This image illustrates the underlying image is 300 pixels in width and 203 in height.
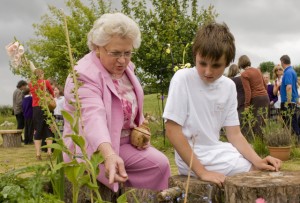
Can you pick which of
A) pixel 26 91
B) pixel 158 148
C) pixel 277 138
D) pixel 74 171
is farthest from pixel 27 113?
pixel 74 171

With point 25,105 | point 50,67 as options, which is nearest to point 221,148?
point 25,105

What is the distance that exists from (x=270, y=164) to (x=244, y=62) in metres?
6.25

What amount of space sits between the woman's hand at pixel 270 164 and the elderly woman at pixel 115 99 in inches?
24.5

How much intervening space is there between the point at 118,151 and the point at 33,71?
38.0 inches

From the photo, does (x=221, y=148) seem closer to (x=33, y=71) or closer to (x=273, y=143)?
(x=33, y=71)

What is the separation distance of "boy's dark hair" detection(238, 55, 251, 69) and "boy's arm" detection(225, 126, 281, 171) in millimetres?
5926

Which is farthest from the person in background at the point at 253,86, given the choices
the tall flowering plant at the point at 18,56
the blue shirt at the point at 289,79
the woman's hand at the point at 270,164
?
the tall flowering plant at the point at 18,56

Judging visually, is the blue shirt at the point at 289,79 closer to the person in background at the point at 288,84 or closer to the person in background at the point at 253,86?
the person in background at the point at 288,84

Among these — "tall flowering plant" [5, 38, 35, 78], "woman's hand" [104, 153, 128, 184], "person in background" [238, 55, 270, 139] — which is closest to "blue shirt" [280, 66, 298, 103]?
"person in background" [238, 55, 270, 139]

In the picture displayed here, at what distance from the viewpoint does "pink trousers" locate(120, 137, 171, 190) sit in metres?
2.86

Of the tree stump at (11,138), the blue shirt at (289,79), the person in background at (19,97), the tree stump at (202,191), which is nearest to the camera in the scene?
the tree stump at (202,191)

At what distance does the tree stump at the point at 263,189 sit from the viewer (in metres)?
2.09

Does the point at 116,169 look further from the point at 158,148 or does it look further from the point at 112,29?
the point at 158,148

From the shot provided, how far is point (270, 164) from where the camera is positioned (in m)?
2.56
